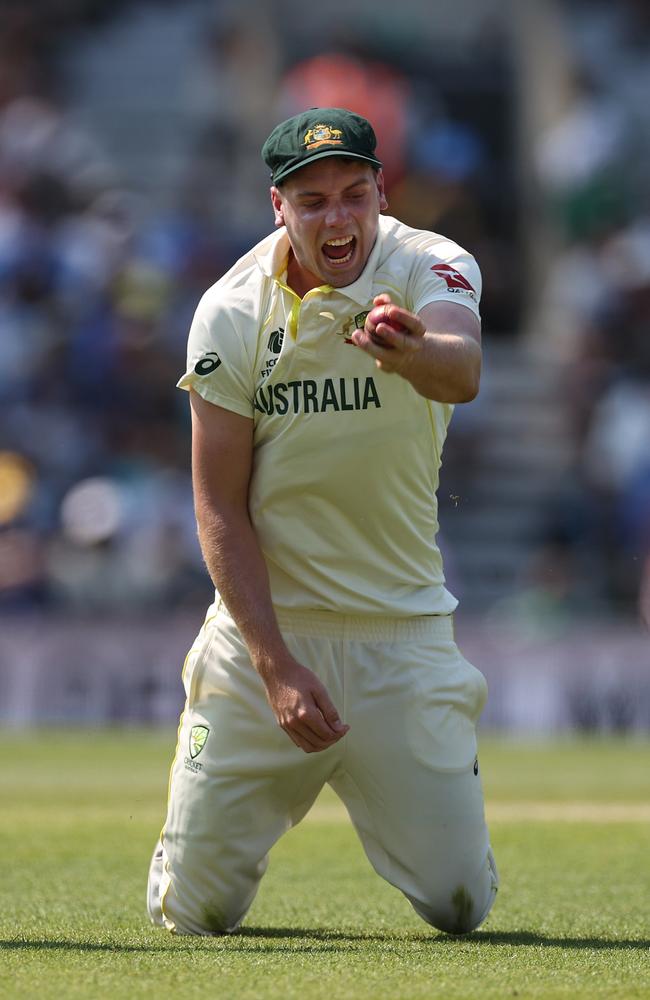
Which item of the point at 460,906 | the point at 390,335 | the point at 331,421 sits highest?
the point at 390,335

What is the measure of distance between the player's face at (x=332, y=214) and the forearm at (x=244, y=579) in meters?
0.71

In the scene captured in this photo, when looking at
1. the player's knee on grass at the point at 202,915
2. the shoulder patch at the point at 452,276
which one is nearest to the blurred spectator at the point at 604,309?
the player's knee on grass at the point at 202,915

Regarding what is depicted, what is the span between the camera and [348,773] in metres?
5.02

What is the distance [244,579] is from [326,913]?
1243 mm

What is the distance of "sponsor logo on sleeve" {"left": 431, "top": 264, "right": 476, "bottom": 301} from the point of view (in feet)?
15.1

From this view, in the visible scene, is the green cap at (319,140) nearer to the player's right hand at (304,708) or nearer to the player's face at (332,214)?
the player's face at (332,214)

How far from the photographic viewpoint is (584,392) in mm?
16531

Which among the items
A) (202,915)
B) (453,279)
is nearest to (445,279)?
(453,279)

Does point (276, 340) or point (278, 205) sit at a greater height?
point (278, 205)

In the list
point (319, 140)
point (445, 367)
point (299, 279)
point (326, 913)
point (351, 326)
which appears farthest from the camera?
point (326, 913)

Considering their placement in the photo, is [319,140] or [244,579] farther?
[244,579]

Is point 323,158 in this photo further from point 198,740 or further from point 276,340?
point 198,740

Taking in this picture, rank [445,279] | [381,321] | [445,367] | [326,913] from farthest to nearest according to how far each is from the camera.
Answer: [326,913] → [445,279] → [445,367] → [381,321]

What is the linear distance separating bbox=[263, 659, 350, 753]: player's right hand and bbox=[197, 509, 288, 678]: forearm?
53mm
